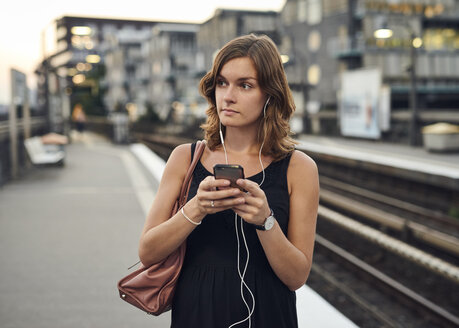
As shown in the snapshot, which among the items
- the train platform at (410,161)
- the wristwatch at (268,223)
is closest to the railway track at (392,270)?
the train platform at (410,161)

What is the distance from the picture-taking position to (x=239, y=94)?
1.95 metres

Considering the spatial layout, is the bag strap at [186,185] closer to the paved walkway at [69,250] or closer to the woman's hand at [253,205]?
the woman's hand at [253,205]

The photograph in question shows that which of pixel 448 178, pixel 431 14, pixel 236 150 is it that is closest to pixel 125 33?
pixel 431 14

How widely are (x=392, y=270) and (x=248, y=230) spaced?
736cm

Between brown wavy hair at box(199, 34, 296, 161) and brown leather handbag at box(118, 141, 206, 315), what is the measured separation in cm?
21

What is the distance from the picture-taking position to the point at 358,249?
32.2 ft

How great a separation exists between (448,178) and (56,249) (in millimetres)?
10284

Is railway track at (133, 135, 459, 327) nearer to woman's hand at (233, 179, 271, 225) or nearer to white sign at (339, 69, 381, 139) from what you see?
woman's hand at (233, 179, 271, 225)

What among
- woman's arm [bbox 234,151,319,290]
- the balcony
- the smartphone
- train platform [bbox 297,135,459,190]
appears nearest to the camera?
the smartphone

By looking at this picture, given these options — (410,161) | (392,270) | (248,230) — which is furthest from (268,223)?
(410,161)

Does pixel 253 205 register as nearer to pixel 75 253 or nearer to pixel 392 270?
pixel 75 253

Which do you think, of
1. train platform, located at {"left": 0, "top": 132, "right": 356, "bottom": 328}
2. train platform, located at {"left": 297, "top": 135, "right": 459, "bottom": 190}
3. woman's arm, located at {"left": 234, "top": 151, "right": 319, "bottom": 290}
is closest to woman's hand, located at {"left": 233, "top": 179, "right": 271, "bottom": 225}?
woman's arm, located at {"left": 234, "top": 151, "right": 319, "bottom": 290}

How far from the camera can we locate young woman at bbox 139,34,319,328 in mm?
1922

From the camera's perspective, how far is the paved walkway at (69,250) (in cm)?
402
